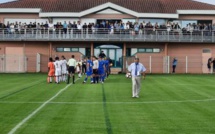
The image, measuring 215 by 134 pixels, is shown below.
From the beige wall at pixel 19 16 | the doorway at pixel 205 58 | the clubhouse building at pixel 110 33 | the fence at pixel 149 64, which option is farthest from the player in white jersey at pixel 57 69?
the beige wall at pixel 19 16

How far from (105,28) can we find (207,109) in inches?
1591

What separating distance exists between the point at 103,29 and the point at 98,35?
2.89 ft

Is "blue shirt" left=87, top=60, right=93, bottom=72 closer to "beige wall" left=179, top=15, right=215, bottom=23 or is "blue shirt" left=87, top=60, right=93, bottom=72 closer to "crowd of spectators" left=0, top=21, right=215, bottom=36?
"crowd of spectators" left=0, top=21, right=215, bottom=36

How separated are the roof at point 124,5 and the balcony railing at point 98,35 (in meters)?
6.39

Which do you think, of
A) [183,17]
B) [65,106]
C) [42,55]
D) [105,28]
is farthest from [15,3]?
[65,106]

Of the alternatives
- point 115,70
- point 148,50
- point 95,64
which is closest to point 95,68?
point 95,64

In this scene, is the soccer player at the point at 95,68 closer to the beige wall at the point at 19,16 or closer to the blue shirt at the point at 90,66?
the blue shirt at the point at 90,66

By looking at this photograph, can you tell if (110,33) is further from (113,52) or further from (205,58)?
(205,58)

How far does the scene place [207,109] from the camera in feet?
66.6

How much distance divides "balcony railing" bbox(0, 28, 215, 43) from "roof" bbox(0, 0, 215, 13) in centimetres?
639

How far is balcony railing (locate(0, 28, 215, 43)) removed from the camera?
6050 cm

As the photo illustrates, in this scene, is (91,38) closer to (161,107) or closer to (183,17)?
(183,17)

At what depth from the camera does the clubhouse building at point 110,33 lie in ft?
199

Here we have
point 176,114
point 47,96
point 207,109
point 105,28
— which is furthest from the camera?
point 105,28
